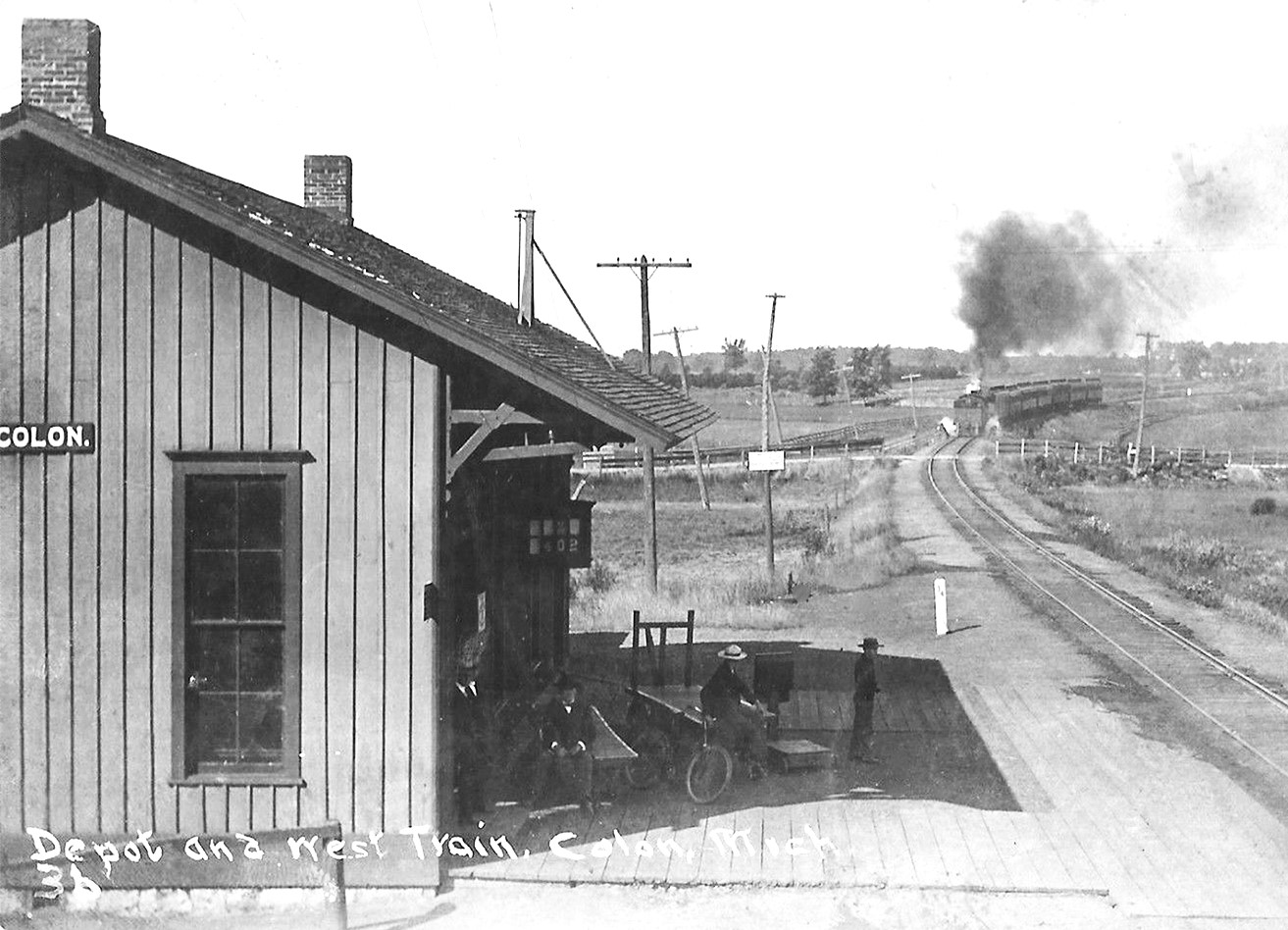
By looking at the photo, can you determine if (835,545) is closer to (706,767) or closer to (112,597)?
(706,767)

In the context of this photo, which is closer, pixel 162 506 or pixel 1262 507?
pixel 162 506

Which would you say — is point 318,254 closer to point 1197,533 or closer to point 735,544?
point 735,544

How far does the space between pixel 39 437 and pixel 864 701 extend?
Answer: 7470 millimetres

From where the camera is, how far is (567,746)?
34.2 feet

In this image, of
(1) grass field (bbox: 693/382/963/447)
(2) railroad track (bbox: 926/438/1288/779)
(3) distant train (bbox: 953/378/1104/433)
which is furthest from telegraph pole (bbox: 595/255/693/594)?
(3) distant train (bbox: 953/378/1104/433)

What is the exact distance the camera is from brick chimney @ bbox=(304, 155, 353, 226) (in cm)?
1630

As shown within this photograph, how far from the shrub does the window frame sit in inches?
1700

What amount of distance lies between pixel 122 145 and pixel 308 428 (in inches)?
115

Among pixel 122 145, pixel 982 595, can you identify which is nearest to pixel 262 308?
pixel 122 145

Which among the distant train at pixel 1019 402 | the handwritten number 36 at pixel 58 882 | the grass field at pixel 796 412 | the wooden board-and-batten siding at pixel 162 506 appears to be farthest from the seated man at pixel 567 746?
the distant train at pixel 1019 402

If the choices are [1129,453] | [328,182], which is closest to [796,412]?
[1129,453]

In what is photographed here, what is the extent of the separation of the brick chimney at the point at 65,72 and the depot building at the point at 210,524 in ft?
4.01

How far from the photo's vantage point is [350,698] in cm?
873

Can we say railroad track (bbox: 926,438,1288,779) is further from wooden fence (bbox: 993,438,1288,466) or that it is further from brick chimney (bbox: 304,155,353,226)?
wooden fence (bbox: 993,438,1288,466)
